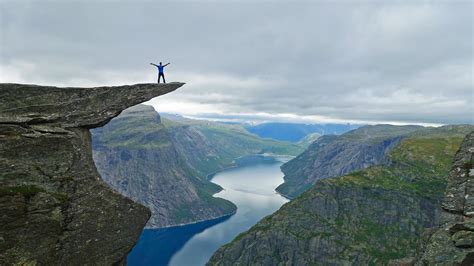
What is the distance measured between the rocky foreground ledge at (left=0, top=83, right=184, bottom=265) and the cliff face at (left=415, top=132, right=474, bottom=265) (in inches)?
963

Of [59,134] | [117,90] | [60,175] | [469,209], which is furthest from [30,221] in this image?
[469,209]

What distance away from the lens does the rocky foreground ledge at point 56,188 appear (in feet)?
83.1

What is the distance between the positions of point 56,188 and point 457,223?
3121 cm

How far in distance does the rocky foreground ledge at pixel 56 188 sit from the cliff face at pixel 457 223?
24463mm

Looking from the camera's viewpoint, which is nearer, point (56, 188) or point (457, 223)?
point (457, 223)

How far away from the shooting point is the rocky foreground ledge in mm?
25344

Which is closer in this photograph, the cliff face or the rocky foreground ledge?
the cliff face

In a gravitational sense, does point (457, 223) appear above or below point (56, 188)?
below

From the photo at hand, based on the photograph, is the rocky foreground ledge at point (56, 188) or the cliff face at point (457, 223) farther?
the rocky foreground ledge at point (56, 188)

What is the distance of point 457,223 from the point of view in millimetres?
25578

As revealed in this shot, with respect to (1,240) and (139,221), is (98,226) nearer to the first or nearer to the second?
(139,221)

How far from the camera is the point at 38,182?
27.2 m

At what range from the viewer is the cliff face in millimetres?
23386

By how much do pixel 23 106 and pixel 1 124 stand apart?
3.89 metres
